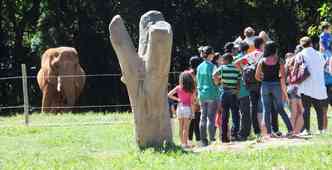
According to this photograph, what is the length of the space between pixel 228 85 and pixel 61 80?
49.2 ft

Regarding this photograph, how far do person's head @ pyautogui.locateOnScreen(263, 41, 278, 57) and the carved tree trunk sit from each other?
163cm

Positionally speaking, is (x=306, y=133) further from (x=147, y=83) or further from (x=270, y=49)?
(x=147, y=83)

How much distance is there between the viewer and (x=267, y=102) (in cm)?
1272

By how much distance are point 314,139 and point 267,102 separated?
0.97 metres

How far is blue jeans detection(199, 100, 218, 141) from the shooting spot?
512 inches

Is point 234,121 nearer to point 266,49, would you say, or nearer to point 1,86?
point 266,49

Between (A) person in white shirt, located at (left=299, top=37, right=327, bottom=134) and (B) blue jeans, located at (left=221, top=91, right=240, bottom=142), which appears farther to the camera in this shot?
(A) person in white shirt, located at (left=299, top=37, right=327, bottom=134)

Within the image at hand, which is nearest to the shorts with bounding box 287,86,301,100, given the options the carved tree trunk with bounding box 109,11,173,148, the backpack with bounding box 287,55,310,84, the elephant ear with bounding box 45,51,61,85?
the backpack with bounding box 287,55,310,84

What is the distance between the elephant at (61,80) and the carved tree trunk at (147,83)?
15294 millimetres

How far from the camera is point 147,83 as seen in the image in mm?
11805

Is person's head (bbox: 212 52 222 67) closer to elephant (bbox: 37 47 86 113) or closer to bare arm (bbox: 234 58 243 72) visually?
bare arm (bbox: 234 58 243 72)

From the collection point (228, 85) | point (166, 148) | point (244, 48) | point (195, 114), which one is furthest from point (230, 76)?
point (166, 148)

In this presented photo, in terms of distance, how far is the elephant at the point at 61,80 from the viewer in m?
27.2

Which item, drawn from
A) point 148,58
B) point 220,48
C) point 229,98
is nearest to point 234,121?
point 229,98
